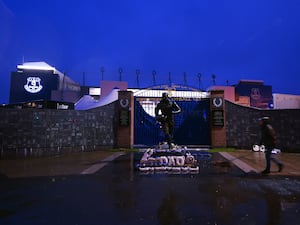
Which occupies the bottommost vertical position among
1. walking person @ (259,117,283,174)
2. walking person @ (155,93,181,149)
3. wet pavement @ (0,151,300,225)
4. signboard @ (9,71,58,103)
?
wet pavement @ (0,151,300,225)

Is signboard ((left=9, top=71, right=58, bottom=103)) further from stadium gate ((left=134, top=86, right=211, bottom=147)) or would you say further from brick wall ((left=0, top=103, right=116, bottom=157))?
stadium gate ((left=134, top=86, right=211, bottom=147))

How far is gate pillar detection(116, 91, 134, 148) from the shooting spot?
44.1ft

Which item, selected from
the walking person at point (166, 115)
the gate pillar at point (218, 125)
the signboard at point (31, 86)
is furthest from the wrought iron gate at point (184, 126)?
the signboard at point (31, 86)

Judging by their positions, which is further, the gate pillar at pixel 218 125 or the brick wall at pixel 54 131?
the gate pillar at pixel 218 125

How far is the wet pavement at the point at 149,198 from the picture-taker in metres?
3.43

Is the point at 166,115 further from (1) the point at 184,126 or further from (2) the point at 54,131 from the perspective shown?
(2) the point at 54,131

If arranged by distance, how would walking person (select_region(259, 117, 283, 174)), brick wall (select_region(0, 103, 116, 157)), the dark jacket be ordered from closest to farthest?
walking person (select_region(259, 117, 283, 174)) < the dark jacket < brick wall (select_region(0, 103, 116, 157))

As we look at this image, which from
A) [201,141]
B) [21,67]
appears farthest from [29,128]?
[21,67]

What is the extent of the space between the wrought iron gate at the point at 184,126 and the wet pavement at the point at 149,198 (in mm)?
7392

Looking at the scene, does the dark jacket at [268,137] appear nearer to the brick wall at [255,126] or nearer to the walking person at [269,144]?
the walking person at [269,144]

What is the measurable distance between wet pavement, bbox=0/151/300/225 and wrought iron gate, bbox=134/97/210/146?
7.39m

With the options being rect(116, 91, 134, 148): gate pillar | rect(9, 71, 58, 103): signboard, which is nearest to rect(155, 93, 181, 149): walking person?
rect(116, 91, 134, 148): gate pillar

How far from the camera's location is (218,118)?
536 inches

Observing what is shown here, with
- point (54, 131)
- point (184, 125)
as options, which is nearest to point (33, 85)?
point (54, 131)
